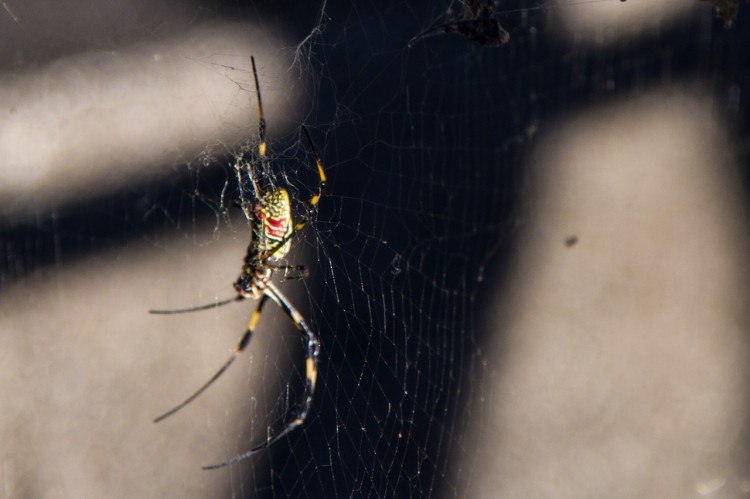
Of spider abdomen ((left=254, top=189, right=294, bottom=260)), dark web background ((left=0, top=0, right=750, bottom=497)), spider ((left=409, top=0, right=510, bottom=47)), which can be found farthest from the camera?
dark web background ((left=0, top=0, right=750, bottom=497))

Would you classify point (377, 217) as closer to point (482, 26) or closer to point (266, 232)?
point (266, 232)

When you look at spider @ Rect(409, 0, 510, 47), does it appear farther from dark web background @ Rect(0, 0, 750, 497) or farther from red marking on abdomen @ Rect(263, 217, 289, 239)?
dark web background @ Rect(0, 0, 750, 497)

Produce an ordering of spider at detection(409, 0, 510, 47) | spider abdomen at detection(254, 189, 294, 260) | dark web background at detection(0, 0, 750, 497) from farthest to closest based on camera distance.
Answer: dark web background at detection(0, 0, 750, 497) → spider abdomen at detection(254, 189, 294, 260) → spider at detection(409, 0, 510, 47)

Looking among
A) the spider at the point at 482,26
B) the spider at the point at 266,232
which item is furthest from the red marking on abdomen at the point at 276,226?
the spider at the point at 482,26

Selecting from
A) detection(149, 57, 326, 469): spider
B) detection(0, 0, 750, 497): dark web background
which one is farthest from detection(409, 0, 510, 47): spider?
detection(0, 0, 750, 497): dark web background

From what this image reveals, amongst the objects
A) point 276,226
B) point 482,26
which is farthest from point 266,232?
point 482,26

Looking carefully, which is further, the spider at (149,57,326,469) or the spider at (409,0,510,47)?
the spider at (149,57,326,469)

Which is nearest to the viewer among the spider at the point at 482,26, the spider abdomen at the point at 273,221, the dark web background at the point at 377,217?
the spider at the point at 482,26

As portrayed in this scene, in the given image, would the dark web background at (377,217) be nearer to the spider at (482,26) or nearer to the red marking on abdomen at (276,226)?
the red marking on abdomen at (276,226)

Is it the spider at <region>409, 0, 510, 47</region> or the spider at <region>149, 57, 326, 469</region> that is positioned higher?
the spider at <region>409, 0, 510, 47</region>
